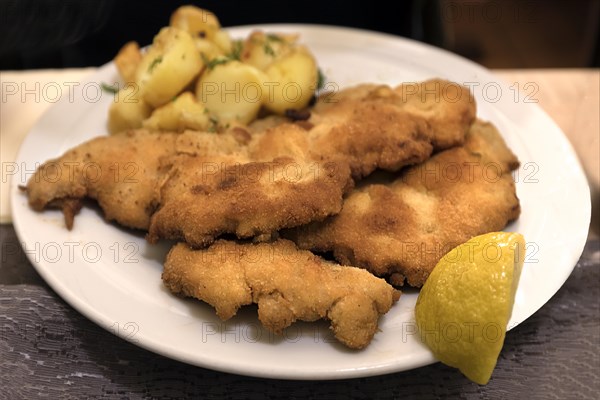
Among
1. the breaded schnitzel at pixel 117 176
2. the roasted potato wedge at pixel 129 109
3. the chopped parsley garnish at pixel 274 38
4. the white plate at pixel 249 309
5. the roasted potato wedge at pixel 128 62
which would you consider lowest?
the white plate at pixel 249 309

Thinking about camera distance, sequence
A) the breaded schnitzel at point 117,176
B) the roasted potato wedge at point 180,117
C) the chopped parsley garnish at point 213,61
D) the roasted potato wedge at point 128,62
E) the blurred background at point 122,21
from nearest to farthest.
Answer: the breaded schnitzel at point 117,176, the roasted potato wedge at point 180,117, the chopped parsley garnish at point 213,61, the roasted potato wedge at point 128,62, the blurred background at point 122,21

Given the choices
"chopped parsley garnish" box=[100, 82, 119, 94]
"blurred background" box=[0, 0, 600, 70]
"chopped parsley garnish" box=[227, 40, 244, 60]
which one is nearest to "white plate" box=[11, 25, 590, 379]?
"chopped parsley garnish" box=[100, 82, 119, 94]

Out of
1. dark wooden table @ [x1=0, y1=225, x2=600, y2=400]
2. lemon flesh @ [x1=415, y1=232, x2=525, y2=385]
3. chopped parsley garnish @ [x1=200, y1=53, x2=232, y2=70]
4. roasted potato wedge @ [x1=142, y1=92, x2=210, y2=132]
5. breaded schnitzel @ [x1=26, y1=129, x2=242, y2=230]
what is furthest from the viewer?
chopped parsley garnish @ [x1=200, y1=53, x2=232, y2=70]

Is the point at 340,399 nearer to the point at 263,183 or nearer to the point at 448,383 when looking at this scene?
the point at 448,383

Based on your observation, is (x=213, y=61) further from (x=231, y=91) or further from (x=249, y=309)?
(x=249, y=309)

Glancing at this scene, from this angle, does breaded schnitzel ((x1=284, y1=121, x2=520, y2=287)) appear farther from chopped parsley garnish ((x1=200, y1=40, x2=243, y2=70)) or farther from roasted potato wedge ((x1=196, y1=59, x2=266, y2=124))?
chopped parsley garnish ((x1=200, y1=40, x2=243, y2=70))

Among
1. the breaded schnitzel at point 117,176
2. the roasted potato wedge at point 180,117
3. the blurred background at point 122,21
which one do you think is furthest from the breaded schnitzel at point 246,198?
the blurred background at point 122,21

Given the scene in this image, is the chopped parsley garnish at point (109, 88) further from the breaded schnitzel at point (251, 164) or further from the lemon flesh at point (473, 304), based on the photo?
the lemon flesh at point (473, 304)
